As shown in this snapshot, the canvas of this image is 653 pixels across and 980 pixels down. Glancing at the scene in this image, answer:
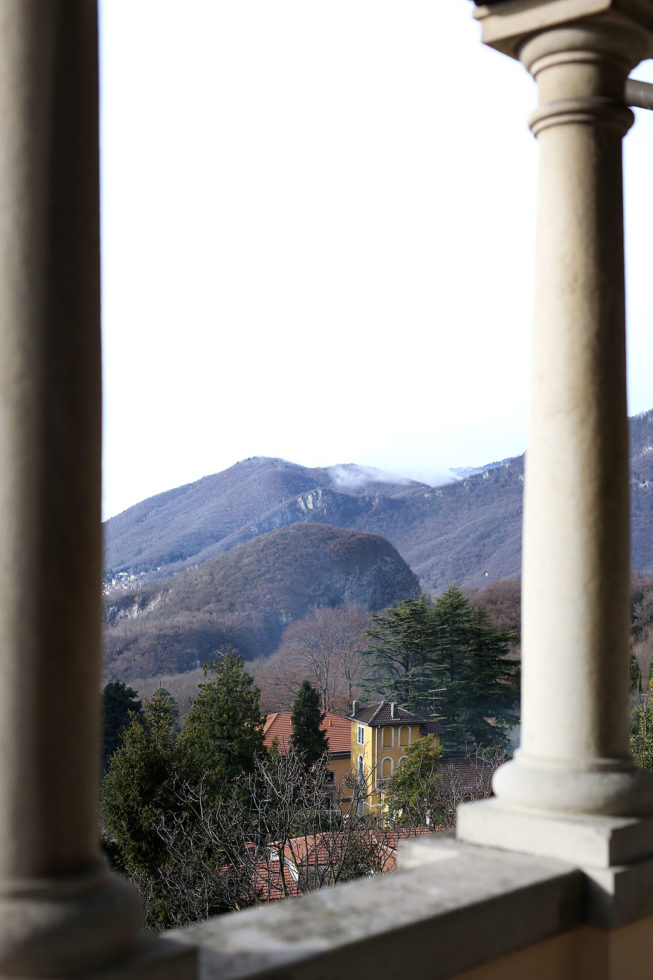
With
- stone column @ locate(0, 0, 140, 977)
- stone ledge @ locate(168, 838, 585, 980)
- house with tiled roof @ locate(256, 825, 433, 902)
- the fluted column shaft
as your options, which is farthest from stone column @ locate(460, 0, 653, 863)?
house with tiled roof @ locate(256, 825, 433, 902)

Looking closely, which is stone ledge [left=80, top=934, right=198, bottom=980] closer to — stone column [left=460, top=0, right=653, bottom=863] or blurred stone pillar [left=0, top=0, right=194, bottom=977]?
blurred stone pillar [left=0, top=0, right=194, bottom=977]

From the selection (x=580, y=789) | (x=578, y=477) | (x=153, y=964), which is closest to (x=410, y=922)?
(x=153, y=964)

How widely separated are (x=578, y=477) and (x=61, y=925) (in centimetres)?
1352

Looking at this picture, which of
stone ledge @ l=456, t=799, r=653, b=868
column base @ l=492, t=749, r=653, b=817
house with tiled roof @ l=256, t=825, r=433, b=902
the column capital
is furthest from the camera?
house with tiled roof @ l=256, t=825, r=433, b=902

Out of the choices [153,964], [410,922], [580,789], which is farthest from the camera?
[580,789]

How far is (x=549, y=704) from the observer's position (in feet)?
70.7

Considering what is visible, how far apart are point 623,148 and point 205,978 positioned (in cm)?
1866

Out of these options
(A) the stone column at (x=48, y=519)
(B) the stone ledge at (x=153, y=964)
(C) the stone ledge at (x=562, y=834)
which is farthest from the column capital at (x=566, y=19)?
(B) the stone ledge at (x=153, y=964)

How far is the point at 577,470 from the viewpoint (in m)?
21.6

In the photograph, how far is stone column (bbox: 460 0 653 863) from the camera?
21328 millimetres

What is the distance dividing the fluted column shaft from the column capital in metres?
0.14

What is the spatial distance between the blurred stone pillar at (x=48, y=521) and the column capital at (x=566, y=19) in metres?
12.8

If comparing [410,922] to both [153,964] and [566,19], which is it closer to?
[153,964]

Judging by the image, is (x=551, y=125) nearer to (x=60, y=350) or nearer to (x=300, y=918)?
(x=60, y=350)
